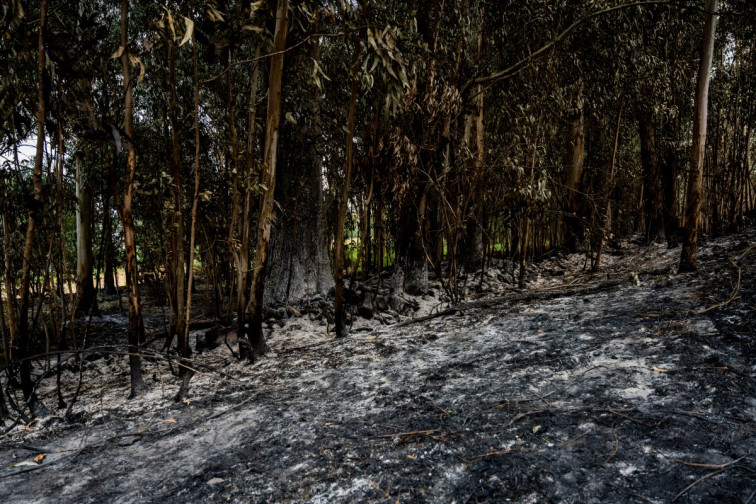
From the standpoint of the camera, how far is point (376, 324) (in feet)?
17.1

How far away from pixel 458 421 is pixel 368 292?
371cm

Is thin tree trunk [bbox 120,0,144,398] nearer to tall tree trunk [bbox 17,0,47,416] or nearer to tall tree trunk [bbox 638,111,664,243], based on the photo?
tall tree trunk [bbox 17,0,47,416]

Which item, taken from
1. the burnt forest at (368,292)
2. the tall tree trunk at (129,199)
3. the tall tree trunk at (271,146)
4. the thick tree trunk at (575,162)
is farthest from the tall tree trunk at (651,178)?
the tall tree trunk at (129,199)

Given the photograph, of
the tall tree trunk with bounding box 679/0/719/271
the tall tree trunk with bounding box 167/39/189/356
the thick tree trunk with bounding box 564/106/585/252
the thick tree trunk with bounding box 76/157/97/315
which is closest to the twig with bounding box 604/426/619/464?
the tall tree trunk with bounding box 167/39/189/356

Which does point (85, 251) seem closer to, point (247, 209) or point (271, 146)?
point (247, 209)

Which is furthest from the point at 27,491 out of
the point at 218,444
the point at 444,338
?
the point at 444,338

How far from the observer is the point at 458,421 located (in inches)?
89.2

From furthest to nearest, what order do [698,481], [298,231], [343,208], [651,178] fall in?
[651,178] < [298,231] < [343,208] < [698,481]

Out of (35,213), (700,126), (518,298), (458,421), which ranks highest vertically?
(700,126)

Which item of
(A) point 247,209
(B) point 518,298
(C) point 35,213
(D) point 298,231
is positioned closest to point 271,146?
(A) point 247,209

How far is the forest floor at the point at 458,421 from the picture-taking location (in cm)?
174

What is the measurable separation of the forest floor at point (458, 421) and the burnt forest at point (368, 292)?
16 mm

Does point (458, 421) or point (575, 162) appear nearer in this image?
point (458, 421)

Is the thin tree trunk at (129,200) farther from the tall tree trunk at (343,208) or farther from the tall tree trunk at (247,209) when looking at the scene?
A: the tall tree trunk at (343,208)
